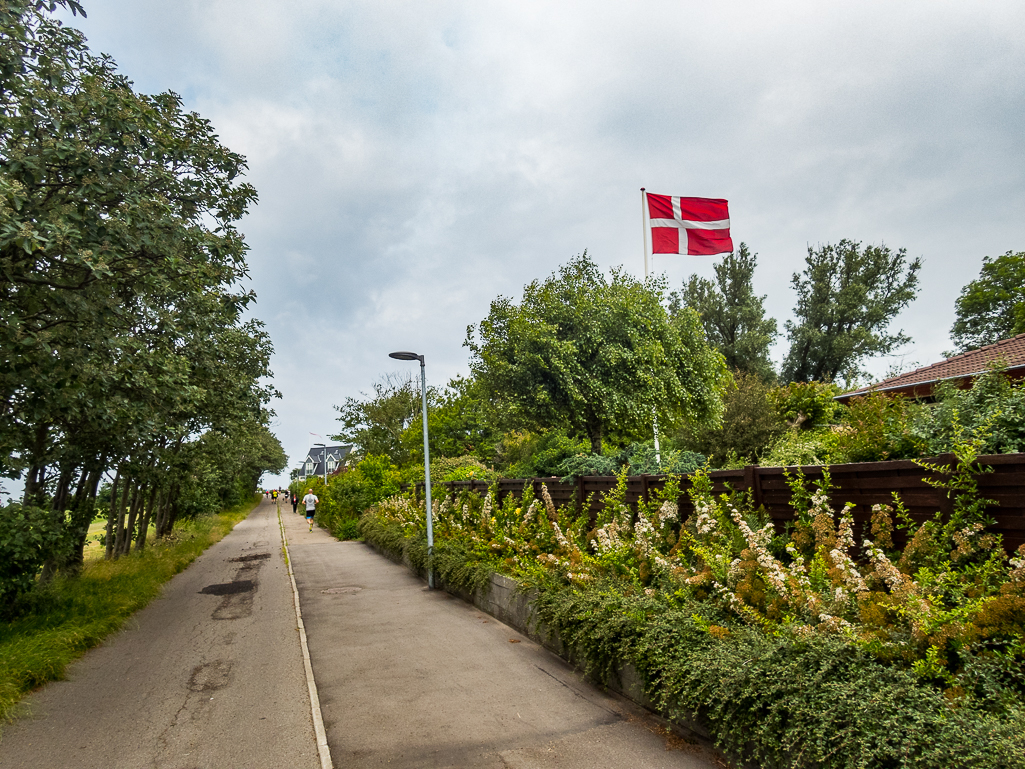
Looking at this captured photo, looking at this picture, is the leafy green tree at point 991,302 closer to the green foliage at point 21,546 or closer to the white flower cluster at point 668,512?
the white flower cluster at point 668,512

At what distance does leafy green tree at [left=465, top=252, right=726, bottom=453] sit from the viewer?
54.4ft

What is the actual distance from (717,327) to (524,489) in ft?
124

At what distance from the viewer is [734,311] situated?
45.1 meters

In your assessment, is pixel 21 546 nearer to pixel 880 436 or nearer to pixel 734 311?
pixel 880 436

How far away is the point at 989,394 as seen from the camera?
560 centimetres

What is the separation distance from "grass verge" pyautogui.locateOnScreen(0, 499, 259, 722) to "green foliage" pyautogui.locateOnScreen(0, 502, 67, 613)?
521mm

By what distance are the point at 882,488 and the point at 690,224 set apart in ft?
48.6

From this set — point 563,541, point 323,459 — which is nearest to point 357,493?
point 563,541

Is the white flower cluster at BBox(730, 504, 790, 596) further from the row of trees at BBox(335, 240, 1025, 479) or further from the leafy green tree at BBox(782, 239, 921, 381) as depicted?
the leafy green tree at BBox(782, 239, 921, 381)

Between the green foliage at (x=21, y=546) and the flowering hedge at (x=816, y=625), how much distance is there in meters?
5.91

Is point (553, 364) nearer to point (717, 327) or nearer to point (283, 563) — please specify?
point (283, 563)

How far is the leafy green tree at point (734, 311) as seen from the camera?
4328 cm

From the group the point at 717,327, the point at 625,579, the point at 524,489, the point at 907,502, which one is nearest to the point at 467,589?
the point at 524,489

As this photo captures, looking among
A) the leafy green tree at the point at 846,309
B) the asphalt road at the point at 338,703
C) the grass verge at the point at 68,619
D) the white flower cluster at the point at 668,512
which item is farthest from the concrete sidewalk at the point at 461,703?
the leafy green tree at the point at 846,309
